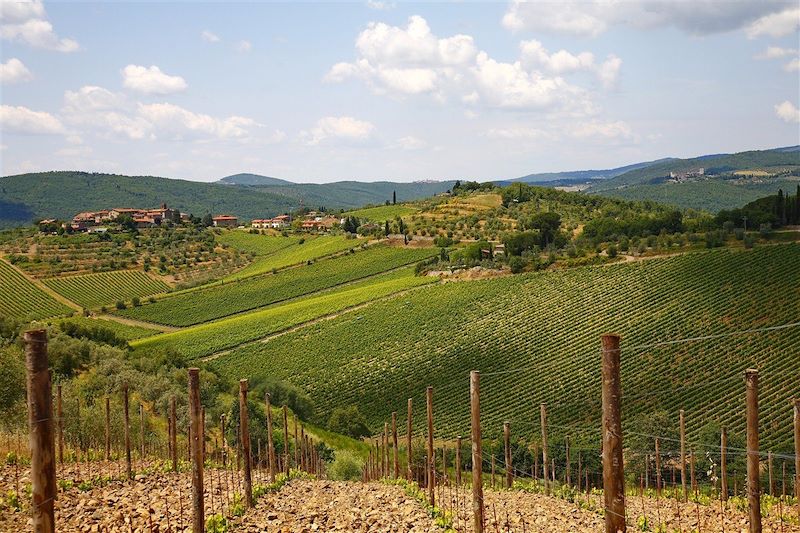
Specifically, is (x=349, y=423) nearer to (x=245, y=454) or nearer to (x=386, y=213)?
(x=245, y=454)

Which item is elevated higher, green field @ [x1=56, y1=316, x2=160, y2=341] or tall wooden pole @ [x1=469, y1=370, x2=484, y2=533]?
tall wooden pole @ [x1=469, y1=370, x2=484, y2=533]

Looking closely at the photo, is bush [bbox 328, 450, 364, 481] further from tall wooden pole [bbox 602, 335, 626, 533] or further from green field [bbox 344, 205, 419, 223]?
green field [bbox 344, 205, 419, 223]

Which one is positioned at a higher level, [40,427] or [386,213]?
[386,213]

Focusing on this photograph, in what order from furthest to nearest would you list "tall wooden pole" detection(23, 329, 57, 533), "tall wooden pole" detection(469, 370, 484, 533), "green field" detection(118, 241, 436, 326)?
"green field" detection(118, 241, 436, 326) → "tall wooden pole" detection(469, 370, 484, 533) → "tall wooden pole" detection(23, 329, 57, 533)

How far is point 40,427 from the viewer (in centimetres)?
683

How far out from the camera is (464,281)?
7838cm

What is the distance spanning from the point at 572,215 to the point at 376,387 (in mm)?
90405

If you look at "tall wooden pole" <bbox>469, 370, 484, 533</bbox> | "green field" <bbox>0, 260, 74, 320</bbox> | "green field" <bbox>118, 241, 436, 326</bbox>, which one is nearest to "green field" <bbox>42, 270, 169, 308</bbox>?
"green field" <bbox>0, 260, 74, 320</bbox>

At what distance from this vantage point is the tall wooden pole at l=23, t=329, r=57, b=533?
267 inches

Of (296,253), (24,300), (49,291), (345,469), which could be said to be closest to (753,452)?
(345,469)

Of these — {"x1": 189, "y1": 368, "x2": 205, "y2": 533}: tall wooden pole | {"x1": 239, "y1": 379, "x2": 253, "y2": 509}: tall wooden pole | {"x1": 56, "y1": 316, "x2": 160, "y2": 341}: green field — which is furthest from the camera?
{"x1": 56, "y1": 316, "x2": 160, "y2": 341}: green field

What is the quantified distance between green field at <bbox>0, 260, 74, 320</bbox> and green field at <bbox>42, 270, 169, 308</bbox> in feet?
9.23

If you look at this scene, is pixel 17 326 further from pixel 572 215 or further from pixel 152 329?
pixel 572 215

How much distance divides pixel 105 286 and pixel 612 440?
101 metres
